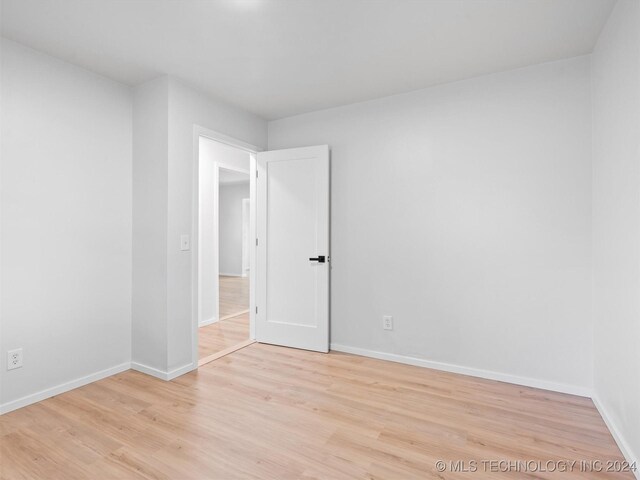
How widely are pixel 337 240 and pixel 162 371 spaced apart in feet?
6.36

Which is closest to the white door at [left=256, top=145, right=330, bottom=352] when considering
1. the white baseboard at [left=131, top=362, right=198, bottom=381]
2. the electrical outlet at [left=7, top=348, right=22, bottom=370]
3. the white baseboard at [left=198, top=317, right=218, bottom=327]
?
the white baseboard at [left=131, top=362, right=198, bottom=381]

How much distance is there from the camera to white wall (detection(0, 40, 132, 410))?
2.28m

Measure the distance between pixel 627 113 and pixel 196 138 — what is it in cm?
297

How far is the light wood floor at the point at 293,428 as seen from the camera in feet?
5.68

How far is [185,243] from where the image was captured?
115 inches

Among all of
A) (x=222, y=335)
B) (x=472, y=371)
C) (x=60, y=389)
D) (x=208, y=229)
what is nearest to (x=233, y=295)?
(x=208, y=229)

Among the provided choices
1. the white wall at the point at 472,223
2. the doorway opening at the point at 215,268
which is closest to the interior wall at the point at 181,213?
the doorway opening at the point at 215,268

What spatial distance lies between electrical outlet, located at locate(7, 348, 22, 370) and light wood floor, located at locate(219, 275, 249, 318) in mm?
2716

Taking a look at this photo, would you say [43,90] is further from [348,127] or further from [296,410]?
[296,410]

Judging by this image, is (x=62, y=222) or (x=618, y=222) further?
(x=62, y=222)

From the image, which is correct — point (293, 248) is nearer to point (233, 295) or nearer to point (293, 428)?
point (293, 428)

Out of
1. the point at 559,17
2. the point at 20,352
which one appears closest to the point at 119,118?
the point at 20,352

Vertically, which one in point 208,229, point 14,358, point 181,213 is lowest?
point 14,358

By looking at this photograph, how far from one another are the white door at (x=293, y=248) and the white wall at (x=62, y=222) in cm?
129
